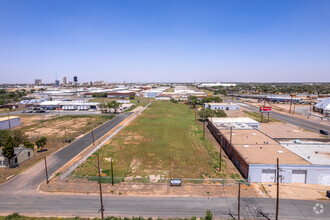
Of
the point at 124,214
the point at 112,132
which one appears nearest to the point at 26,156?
the point at 112,132

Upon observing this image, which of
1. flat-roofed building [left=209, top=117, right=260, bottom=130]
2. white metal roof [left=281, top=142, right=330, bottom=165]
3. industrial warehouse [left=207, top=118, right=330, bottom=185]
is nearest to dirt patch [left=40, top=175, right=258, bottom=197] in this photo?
industrial warehouse [left=207, top=118, right=330, bottom=185]

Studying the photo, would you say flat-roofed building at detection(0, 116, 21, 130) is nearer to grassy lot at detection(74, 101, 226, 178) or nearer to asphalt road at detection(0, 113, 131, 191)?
asphalt road at detection(0, 113, 131, 191)

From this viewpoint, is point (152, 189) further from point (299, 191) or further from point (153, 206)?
point (299, 191)

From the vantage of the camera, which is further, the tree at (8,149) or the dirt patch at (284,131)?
the dirt patch at (284,131)

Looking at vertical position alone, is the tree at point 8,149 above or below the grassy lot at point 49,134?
above

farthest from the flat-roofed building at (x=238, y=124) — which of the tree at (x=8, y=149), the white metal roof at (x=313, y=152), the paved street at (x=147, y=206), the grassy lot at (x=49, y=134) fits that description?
the tree at (x=8, y=149)

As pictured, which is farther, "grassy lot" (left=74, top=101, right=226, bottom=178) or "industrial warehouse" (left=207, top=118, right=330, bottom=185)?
"grassy lot" (left=74, top=101, right=226, bottom=178)

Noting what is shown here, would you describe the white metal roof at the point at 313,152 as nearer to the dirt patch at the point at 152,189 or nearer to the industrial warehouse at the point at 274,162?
→ the industrial warehouse at the point at 274,162
